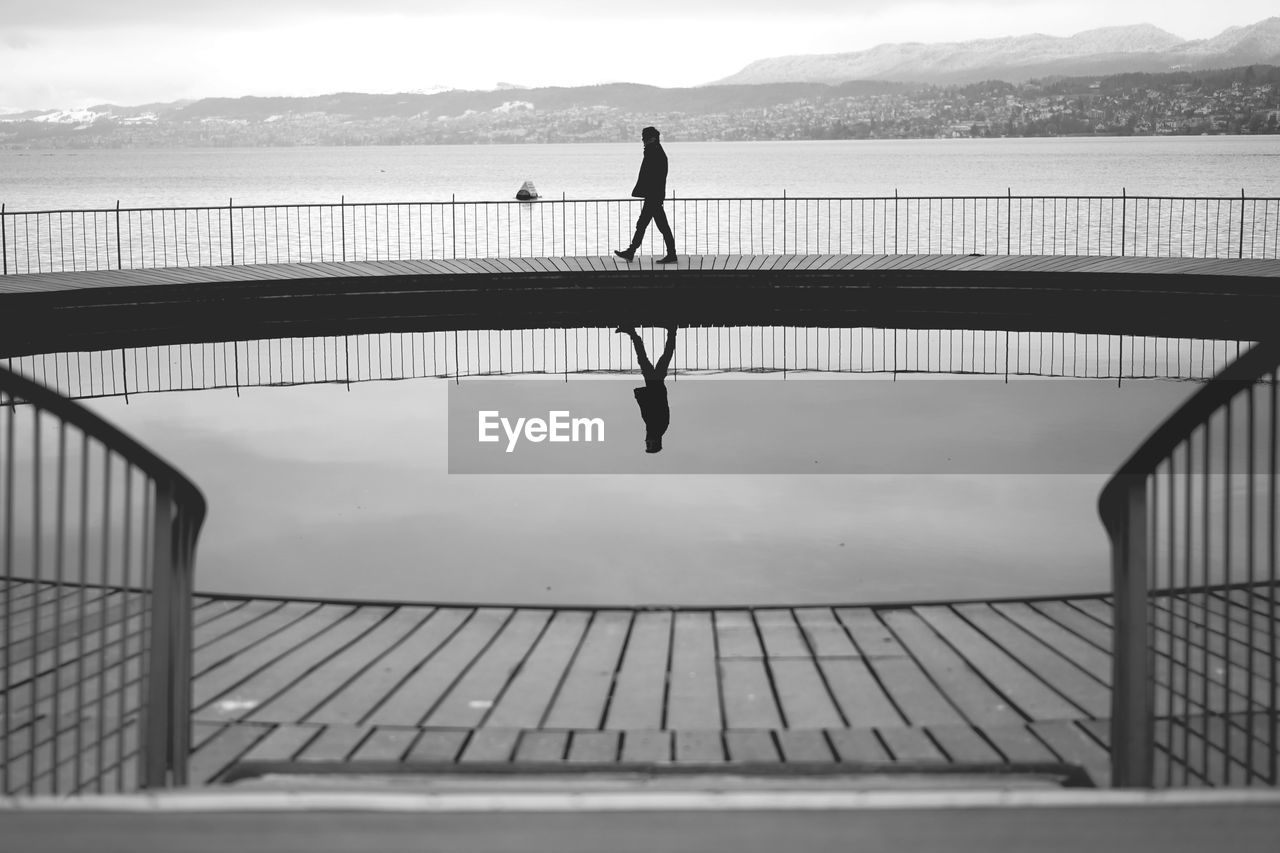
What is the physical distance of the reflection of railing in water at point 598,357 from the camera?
12.7m

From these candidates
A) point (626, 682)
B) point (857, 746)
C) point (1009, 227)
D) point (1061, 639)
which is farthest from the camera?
point (1009, 227)

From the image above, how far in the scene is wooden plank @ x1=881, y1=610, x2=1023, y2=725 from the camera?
4.27 m

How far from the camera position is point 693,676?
183 inches

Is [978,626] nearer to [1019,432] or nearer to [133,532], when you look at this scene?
[133,532]

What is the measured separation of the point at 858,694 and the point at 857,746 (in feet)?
1.80

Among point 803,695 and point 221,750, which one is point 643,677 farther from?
point 221,750

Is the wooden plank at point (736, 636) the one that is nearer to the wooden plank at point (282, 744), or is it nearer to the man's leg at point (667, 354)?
the wooden plank at point (282, 744)

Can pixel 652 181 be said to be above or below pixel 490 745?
above

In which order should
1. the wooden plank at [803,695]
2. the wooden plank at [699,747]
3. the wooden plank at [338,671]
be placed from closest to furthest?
the wooden plank at [699,747] → the wooden plank at [803,695] → the wooden plank at [338,671]

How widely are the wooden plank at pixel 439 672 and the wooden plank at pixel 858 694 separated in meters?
1.26

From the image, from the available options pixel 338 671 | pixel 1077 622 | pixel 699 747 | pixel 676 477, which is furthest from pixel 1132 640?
pixel 676 477

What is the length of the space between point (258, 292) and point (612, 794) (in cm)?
1440

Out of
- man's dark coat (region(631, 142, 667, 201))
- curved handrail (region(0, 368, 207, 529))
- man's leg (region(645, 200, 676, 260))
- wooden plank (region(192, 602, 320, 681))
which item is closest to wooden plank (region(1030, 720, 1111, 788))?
curved handrail (region(0, 368, 207, 529))

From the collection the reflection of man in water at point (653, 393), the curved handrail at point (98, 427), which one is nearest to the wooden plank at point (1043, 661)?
the curved handrail at point (98, 427)
